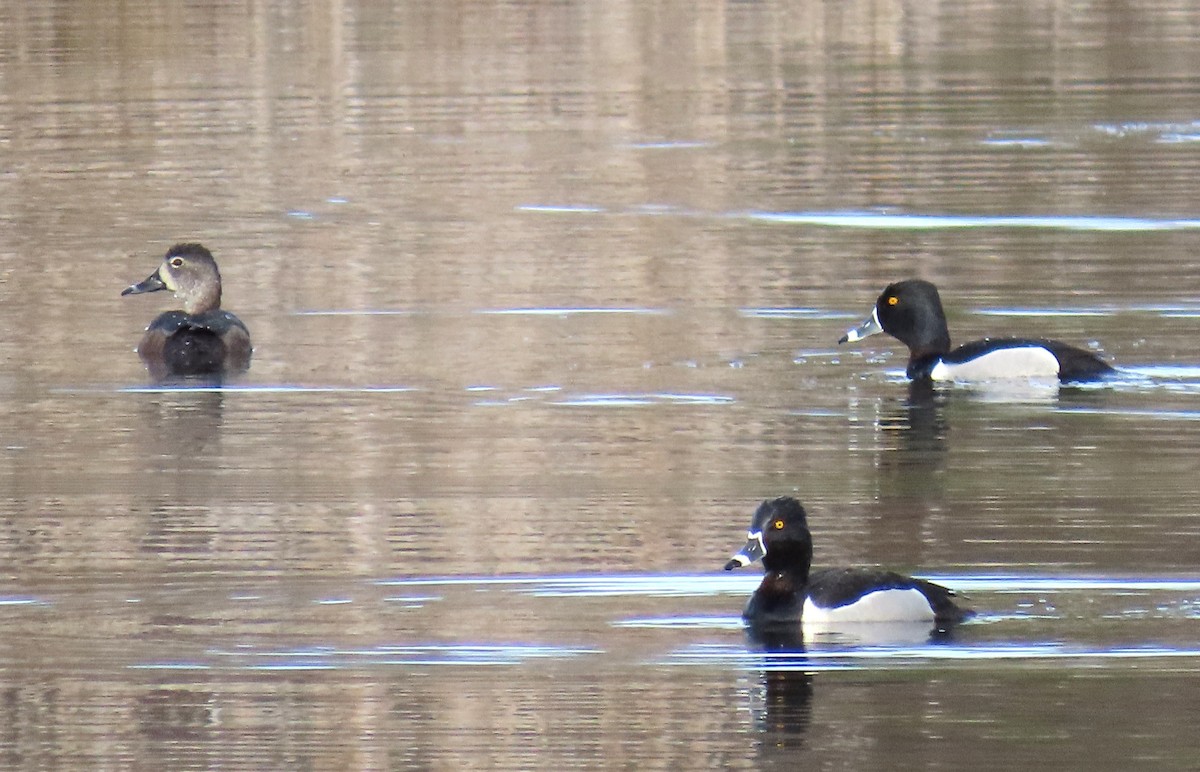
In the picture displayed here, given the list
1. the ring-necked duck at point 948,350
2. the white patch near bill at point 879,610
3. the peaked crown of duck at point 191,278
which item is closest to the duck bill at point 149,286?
the peaked crown of duck at point 191,278

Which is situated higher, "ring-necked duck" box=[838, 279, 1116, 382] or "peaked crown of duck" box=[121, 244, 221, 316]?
"peaked crown of duck" box=[121, 244, 221, 316]

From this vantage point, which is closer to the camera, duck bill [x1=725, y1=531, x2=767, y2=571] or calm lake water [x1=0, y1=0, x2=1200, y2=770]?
calm lake water [x1=0, y1=0, x2=1200, y2=770]

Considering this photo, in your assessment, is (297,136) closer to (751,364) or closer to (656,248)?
(656,248)

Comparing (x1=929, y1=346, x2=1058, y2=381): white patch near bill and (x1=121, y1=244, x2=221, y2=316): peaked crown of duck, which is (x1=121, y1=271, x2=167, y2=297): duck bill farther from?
(x1=929, y1=346, x2=1058, y2=381): white patch near bill

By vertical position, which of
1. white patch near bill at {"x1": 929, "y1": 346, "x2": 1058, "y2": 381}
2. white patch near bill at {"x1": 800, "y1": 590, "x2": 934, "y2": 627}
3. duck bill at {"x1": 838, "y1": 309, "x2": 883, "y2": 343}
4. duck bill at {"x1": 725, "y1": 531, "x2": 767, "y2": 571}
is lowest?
white patch near bill at {"x1": 800, "y1": 590, "x2": 934, "y2": 627}

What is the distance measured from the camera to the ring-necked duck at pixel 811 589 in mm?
9859

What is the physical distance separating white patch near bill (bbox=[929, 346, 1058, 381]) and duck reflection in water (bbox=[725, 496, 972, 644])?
4.99 meters

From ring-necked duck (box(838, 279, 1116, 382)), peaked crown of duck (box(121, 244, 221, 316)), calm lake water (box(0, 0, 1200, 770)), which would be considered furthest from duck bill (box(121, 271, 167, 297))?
ring-necked duck (box(838, 279, 1116, 382))

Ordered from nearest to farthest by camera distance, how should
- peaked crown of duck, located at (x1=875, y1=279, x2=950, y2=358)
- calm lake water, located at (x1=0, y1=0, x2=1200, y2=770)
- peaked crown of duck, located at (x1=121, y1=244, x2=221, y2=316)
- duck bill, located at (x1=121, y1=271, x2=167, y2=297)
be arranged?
calm lake water, located at (x1=0, y1=0, x2=1200, y2=770)
peaked crown of duck, located at (x1=875, y1=279, x2=950, y2=358)
peaked crown of duck, located at (x1=121, y1=244, x2=221, y2=316)
duck bill, located at (x1=121, y1=271, x2=167, y2=297)

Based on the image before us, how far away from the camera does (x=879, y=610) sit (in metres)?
9.92

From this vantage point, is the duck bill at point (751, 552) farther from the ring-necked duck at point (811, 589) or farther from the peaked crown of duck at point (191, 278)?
the peaked crown of duck at point (191, 278)

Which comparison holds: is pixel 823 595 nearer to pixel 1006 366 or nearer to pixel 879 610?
pixel 879 610

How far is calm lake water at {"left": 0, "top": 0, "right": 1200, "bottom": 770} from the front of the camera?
30.1ft

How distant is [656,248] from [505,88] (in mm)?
13802
